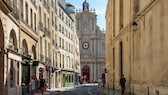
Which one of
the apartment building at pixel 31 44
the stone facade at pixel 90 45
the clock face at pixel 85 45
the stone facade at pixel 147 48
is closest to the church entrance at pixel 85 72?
the stone facade at pixel 90 45

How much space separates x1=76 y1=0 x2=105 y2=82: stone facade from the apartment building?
31.9 metres

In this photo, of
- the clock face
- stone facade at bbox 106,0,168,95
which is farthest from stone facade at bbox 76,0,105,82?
stone facade at bbox 106,0,168,95

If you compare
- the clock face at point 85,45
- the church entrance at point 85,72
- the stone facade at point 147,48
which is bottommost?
the church entrance at point 85,72

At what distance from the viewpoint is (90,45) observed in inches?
4284

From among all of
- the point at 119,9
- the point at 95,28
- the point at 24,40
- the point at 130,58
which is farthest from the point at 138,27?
the point at 95,28

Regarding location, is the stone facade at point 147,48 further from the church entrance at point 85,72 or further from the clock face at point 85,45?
the church entrance at point 85,72

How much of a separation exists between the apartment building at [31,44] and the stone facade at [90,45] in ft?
105

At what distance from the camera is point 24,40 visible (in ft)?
109

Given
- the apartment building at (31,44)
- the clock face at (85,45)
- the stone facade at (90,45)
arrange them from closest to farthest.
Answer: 1. the apartment building at (31,44)
2. the stone facade at (90,45)
3. the clock face at (85,45)

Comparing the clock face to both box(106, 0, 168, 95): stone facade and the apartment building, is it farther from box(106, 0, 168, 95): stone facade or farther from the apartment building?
box(106, 0, 168, 95): stone facade

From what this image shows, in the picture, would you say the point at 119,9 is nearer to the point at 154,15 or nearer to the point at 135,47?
the point at 135,47

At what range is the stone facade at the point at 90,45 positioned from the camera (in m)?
108

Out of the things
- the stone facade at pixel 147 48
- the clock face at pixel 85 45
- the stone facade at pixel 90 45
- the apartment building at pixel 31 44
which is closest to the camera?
the stone facade at pixel 147 48

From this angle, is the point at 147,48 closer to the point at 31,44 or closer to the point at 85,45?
the point at 31,44
